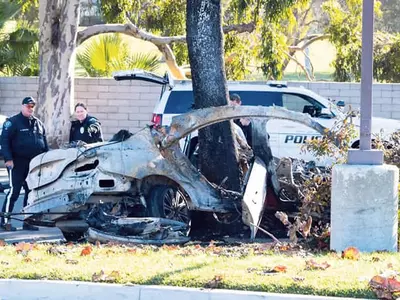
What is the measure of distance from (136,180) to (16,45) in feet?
55.0

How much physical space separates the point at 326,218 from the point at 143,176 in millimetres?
2393

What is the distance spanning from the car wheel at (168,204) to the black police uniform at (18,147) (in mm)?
2360

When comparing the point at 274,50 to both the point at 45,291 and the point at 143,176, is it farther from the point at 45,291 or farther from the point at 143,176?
the point at 45,291

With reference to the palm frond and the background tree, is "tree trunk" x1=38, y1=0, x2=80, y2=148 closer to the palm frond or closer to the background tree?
the palm frond

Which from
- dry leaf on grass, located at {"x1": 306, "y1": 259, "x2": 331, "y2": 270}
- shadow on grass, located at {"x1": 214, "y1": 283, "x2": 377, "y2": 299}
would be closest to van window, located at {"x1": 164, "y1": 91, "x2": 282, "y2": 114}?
dry leaf on grass, located at {"x1": 306, "y1": 259, "x2": 331, "y2": 270}

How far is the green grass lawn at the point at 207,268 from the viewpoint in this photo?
7273 millimetres

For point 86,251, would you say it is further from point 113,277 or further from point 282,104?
point 282,104

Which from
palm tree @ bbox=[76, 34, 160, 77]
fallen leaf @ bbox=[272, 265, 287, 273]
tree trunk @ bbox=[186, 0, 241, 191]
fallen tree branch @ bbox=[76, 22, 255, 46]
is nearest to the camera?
fallen leaf @ bbox=[272, 265, 287, 273]

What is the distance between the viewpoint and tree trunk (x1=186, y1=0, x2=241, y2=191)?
12195 mm

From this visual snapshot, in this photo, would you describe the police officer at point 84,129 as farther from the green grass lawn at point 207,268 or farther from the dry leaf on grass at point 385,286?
the dry leaf on grass at point 385,286

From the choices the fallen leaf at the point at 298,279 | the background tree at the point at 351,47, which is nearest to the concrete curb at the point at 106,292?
the fallen leaf at the point at 298,279

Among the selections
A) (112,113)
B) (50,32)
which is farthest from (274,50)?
(50,32)

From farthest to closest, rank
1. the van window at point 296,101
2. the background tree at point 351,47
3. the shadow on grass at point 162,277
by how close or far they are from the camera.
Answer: the background tree at point 351,47
the van window at point 296,101
the shadow on grass at point 162,277

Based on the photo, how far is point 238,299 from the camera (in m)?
7.05
